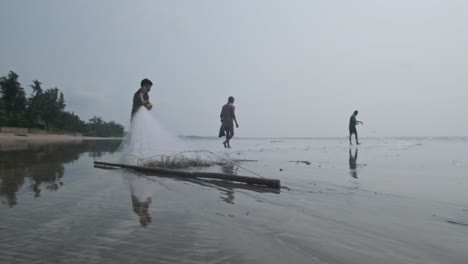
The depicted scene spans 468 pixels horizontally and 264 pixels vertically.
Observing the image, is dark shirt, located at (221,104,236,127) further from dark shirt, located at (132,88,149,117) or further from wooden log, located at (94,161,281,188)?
wooden log, located at (94,161,281,188)

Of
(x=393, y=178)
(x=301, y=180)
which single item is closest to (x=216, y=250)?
(x=301, y=180)

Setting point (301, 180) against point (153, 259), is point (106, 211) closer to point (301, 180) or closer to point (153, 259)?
point (153, 259)

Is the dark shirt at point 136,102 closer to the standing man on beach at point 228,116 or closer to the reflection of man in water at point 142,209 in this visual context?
the reflection of man in water at point 142,209

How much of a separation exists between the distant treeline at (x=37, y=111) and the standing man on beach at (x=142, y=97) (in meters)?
54.0

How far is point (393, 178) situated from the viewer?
5.62 meters

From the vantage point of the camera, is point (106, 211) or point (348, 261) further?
point (106, 211)

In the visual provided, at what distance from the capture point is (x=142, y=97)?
8125 millimetres

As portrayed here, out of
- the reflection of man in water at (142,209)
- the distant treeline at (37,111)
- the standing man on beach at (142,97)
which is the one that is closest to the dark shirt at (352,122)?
the standing man on beach at (142,97)

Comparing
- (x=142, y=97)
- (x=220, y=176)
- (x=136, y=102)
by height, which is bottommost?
(x=220, y=176)

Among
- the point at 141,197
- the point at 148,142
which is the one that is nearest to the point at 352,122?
the point at 148,142

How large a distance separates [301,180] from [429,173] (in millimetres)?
3117

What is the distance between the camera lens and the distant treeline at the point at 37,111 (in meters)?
52.5

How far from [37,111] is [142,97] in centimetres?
6444

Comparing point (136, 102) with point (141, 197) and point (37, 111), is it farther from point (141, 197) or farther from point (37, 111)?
point (37, 111)
